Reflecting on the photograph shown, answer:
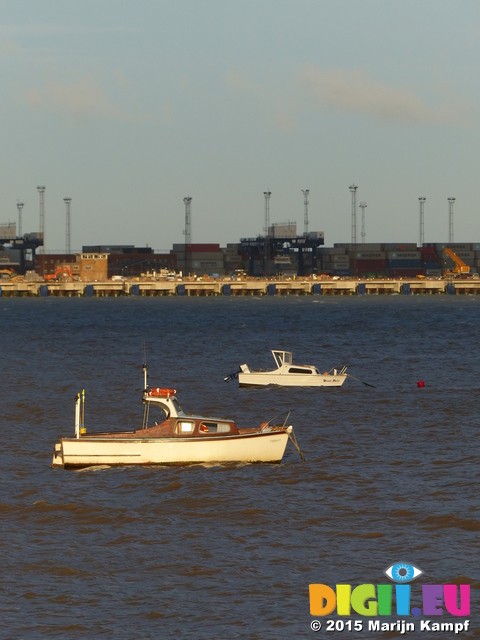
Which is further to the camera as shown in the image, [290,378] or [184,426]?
[290,378]

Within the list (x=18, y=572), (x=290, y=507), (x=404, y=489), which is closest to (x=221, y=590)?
(x=18, y=572)

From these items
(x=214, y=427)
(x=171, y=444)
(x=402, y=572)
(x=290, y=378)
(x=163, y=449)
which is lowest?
(x=402, y=572)

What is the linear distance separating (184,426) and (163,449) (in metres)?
1.21

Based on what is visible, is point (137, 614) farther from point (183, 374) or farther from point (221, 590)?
point (183, 374)

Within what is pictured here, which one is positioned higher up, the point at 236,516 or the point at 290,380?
the point at 290,380

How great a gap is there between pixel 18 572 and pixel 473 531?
1371cm

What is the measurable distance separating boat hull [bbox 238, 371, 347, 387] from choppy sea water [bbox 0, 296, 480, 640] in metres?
0.98

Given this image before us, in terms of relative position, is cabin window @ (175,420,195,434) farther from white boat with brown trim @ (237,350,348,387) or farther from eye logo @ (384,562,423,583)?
white boat with brown trim @ (237,350,348,387)

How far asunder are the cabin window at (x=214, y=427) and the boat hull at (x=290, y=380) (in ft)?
98.2

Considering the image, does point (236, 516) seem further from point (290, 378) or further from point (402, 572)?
point (290, 378)

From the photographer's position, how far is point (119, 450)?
39562 mm

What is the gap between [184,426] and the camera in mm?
39875

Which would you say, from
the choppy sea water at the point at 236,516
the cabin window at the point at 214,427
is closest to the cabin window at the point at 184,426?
the cabin window at the point at 214,427

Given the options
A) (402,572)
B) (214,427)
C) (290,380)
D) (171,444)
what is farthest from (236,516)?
(290,380)
